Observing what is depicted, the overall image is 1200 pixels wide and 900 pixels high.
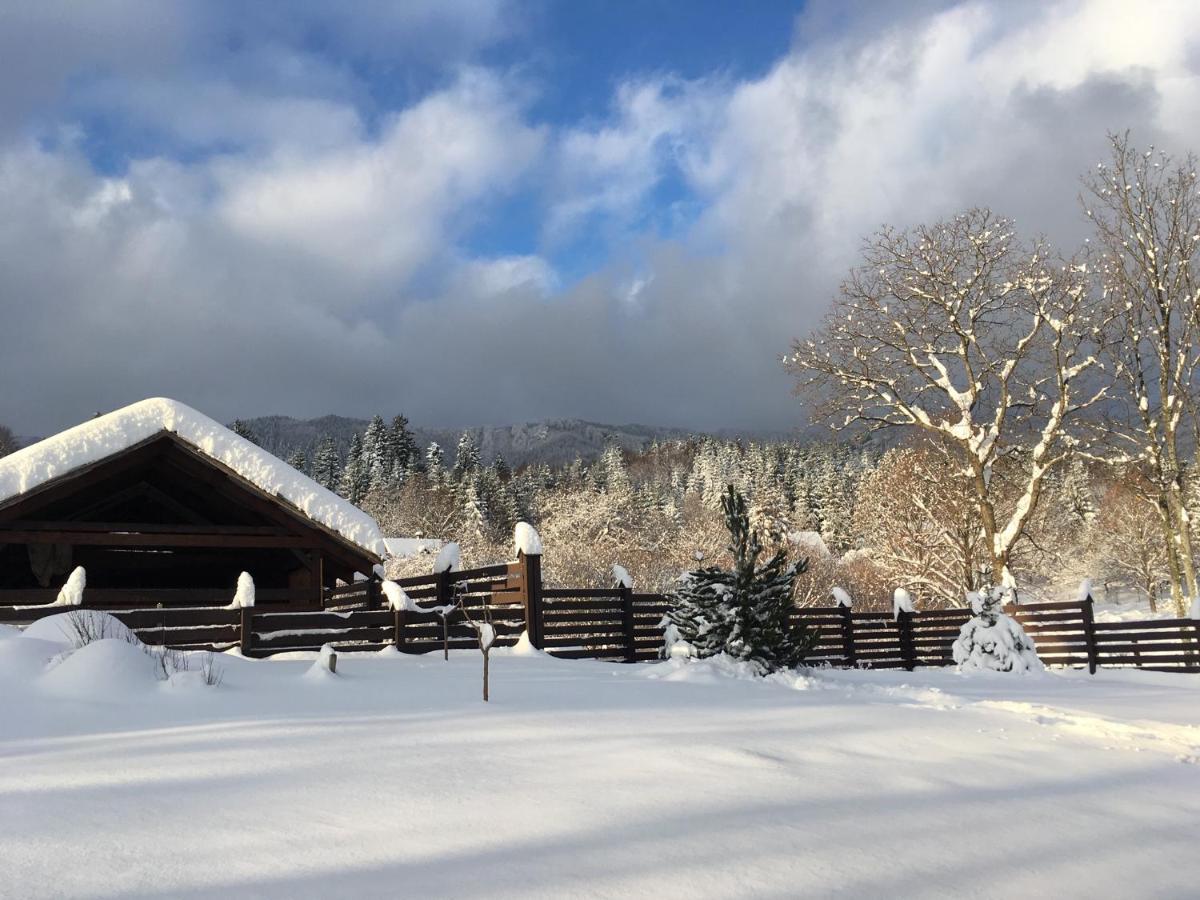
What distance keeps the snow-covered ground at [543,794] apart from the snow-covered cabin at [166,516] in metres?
5.08

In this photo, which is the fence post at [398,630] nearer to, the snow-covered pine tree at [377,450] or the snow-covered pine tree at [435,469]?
the snow-covered pine tree at [435,469]

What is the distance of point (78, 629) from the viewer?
8.09 metres

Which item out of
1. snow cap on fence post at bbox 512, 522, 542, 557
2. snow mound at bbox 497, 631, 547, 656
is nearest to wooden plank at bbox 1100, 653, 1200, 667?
snow mound at bbox 497, 631, 547, 656

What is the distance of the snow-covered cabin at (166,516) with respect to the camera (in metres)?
12.0

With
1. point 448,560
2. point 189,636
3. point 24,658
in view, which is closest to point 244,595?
point 189,636

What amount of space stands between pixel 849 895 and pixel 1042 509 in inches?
1295

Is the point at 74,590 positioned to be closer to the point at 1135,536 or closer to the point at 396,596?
the point at 396,596

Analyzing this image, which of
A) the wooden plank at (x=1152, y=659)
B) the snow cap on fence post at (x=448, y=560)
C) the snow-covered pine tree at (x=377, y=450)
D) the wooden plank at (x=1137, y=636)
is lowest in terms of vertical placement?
the wooden plank at (x=1152, y=659)

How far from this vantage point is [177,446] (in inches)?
510

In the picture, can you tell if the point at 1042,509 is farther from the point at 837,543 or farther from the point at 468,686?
the point at 468,686

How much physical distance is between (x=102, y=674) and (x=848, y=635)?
1549cm

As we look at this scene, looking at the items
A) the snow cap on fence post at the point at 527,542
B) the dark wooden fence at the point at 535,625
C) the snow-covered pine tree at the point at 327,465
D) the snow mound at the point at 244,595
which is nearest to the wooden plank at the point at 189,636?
the dark wooden fence at the point at 535,625

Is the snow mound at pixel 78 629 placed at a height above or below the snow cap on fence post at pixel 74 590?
below

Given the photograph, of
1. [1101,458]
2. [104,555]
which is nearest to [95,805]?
[104,555]
